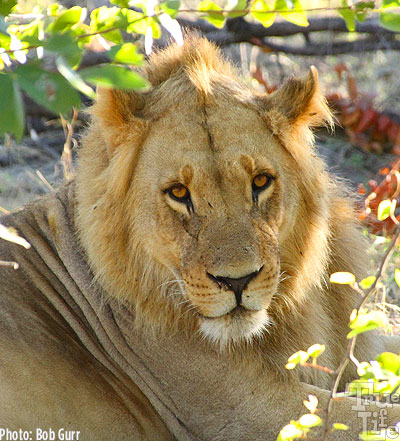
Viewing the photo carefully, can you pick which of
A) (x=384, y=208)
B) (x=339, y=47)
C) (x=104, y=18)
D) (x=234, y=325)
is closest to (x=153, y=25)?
(x=104, y=18)

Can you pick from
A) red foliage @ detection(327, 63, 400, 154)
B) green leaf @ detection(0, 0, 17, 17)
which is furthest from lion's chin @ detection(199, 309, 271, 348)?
red foliage @ detection(327, 63, 400, 154)

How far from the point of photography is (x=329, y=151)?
880 centimetres

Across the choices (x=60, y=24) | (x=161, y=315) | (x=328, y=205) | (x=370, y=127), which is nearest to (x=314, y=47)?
(x=370, y=127)

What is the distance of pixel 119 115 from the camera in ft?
11.9

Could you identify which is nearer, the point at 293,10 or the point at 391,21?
the point at 391,21

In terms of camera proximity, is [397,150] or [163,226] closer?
[163,226]

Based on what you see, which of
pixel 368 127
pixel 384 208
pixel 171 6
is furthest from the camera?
pixel 368 127

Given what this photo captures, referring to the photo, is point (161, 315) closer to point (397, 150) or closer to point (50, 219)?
point (50, 219)

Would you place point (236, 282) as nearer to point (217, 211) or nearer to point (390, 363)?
point (217, 211)

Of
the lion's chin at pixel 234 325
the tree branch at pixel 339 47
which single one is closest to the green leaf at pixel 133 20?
the lion's chin at pixel 234 325

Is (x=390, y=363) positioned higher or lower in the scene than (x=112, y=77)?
lower

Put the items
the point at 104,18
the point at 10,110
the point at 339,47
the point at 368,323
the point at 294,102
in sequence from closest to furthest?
the point at 10,110 → the point at 368,323 → the point at 104,18 → the point at 294,102 → the point at 339,47

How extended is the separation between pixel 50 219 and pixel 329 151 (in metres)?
5.28

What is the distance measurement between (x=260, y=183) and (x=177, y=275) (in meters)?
0.58
